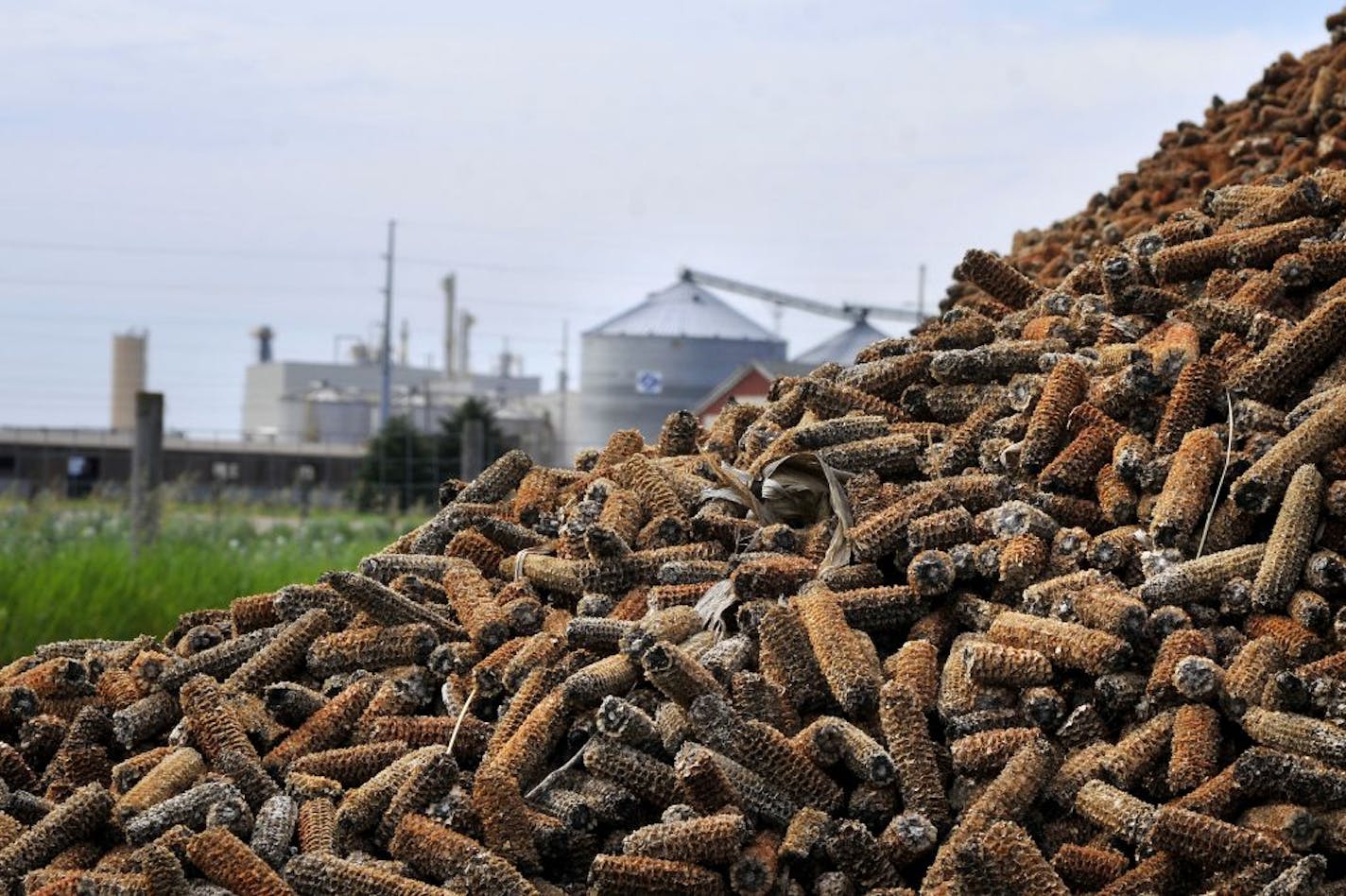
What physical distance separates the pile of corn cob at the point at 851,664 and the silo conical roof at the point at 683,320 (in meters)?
32.1

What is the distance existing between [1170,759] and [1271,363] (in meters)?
Result: 1.25

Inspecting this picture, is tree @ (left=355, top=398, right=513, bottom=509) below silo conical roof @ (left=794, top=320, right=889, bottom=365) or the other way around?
below

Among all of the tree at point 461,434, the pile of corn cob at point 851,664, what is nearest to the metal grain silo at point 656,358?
the tree at point 461,434

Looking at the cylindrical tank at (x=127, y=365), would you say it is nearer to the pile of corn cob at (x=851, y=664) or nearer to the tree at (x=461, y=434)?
the tree at (x=461, y=434)

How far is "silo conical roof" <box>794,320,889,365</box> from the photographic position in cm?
3216

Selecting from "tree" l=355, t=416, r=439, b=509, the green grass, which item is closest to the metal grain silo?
"tree" l=355, t=416, r=439, b=509

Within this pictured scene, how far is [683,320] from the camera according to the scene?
1471 inches

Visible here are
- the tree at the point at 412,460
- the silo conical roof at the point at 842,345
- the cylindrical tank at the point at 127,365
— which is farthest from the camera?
the cylindrical tank at the point at 127,365

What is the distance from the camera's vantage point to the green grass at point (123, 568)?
8.16 meters

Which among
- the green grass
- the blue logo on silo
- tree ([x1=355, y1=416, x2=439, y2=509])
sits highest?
the blue logo on silo

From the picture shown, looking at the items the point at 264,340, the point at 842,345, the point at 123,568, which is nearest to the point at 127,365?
the point at 264,340

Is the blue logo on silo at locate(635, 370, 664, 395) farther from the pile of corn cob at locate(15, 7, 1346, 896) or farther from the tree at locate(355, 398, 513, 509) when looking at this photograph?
the pile of corn cob at locate(15, 7, 1346, 896)

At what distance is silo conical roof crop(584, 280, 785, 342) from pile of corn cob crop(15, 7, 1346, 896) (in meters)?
32.1

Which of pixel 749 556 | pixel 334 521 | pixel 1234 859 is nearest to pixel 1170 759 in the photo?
pixel 1234 859
